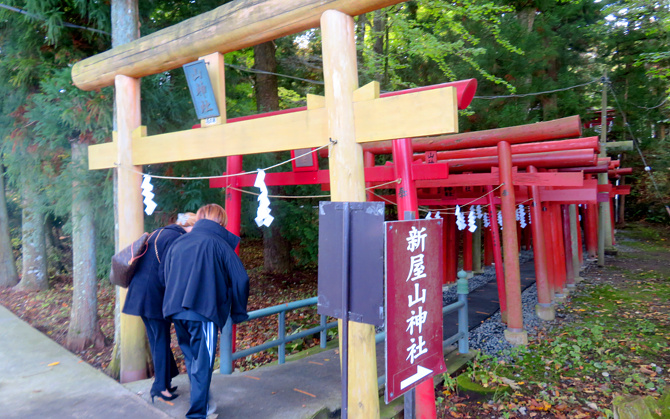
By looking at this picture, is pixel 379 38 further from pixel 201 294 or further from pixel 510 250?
pixel 201 294

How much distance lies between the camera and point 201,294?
308cm

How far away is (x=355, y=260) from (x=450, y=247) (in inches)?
377

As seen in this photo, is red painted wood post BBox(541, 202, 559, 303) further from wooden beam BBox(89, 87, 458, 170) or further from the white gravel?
wooden beam BBox(89, 87, 458, 170)

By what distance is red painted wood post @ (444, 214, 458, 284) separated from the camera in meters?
11.3

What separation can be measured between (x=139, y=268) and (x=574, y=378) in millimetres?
5664

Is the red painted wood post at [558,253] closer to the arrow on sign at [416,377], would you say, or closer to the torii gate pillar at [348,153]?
the torii gate pillar at [348,153]

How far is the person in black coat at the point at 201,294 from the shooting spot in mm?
3064

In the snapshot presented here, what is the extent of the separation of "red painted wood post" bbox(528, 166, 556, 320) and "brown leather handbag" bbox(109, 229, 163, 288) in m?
7.07

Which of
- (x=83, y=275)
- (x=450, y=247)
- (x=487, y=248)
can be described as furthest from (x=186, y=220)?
(x=487, y=248)

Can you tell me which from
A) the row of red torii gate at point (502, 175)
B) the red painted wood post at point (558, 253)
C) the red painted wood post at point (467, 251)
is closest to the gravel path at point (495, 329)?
the row of red torii gate at point (502, 175)

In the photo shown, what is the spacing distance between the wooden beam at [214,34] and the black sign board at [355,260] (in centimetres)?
161

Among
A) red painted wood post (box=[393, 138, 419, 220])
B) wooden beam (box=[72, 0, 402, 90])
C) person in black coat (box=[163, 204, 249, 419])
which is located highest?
wooden beam (box=[72, 0, 402, 90])

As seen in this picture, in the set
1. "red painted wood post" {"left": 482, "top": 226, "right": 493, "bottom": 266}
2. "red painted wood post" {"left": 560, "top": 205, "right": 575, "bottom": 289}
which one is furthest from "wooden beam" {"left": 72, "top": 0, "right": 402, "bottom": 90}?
"red painted wood post" {"left": 482, "top": 226, "right": 493, "bottom": 266}

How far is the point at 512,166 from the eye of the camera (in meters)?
7.34
